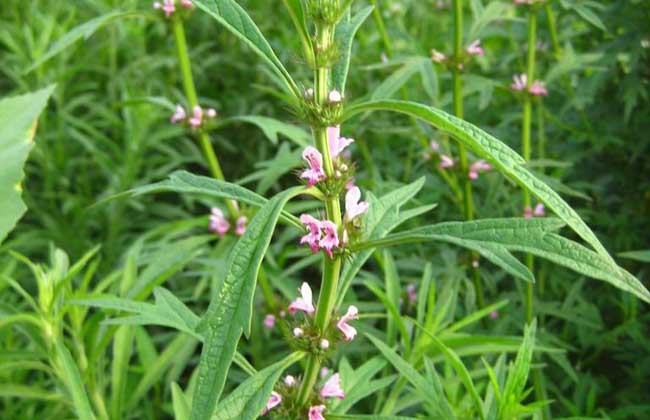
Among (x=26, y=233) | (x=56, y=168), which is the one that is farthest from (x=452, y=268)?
(x=56, y=168)

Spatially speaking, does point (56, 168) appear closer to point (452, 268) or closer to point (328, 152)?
point (452, 268)

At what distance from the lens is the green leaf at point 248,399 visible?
1045 mm

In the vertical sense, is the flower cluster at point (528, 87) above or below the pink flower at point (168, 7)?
below

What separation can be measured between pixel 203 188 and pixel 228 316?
241mm

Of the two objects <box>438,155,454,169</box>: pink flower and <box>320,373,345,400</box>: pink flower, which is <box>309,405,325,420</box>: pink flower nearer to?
<box>320,373,345,400</box>: pink flower

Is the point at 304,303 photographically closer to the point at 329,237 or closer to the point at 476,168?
the point at 329,237

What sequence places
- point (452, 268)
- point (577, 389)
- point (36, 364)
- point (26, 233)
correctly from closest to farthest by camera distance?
point (36, 364) → point (577, 389) → point (452, 268) → point (26, 233)

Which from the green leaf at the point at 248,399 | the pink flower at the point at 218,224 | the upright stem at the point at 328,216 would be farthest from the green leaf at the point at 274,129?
the green leaf at the point at 248,399

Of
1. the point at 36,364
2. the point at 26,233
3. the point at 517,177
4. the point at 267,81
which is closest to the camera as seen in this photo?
the point at 517,177

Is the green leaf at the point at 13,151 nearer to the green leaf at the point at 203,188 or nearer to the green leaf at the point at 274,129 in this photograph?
the green leaf at the point at 203,188

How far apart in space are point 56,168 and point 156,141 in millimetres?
540

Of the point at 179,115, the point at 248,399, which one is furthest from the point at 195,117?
the point at 248,399

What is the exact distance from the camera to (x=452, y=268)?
224cm

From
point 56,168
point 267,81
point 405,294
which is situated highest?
point 267,81
